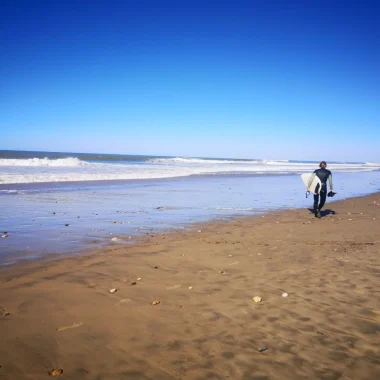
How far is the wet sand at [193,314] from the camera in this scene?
9.34ft

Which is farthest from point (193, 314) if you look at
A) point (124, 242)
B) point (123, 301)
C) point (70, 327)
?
point (124, 242)

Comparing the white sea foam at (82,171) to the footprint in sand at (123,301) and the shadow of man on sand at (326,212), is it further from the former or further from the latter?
the footprint in sand at (123,301)

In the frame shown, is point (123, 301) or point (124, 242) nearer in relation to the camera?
point (123, 301)

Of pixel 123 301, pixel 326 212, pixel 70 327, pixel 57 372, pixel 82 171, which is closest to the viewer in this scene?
pixel 57 372

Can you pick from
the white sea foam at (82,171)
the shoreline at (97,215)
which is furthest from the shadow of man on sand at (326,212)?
the white sea foam at (82,171)

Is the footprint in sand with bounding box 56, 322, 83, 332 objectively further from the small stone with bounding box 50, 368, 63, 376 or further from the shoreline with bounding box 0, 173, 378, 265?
the shoreline with bounding box 0, 173, 378, 265

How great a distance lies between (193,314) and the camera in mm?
3770

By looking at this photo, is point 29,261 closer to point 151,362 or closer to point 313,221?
point 151,362

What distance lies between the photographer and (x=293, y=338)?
3277mm

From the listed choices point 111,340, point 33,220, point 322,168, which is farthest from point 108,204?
point 111,340

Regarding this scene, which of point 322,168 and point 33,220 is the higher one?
point 322,168

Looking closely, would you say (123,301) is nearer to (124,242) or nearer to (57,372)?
(57,372)

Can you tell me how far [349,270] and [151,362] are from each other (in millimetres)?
4001

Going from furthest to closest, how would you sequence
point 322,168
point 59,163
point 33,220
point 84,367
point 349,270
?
point 59,163
point 322,168
point 33,220
point 349,270
point 84,367
